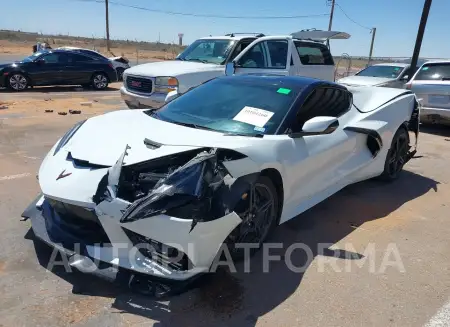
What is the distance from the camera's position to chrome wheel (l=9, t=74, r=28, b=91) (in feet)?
41.8

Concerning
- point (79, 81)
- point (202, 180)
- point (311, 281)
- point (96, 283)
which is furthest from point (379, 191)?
point (79, 81)

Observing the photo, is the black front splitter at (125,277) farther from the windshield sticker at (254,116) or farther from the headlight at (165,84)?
the headlight at (165,84)

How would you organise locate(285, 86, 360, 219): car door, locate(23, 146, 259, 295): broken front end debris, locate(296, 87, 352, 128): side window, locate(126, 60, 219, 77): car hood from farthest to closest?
locate(126, 60, 219, 77): car hood < locate(296, 87, 352, 128): side window < locate(285, 86, 360, 219): car door < locate(23, 146, 259, 295): broken front end debris

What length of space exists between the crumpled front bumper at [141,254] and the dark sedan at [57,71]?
39.1 ft

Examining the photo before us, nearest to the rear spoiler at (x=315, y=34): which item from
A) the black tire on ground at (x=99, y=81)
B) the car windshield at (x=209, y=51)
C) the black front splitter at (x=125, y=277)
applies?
the car windshield at (x=209, y=51)

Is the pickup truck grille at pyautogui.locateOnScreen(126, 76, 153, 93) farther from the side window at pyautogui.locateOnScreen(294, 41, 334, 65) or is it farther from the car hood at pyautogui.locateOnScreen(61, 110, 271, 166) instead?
the car hood at pyautogui.locateOnScreen(61, 110, 271, 166)

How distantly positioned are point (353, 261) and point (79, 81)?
13080mm

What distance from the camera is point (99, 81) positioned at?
48.4 feet

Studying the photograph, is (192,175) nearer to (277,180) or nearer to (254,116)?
(277,180)

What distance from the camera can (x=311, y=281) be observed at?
10.0 ft

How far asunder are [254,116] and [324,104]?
983 mm

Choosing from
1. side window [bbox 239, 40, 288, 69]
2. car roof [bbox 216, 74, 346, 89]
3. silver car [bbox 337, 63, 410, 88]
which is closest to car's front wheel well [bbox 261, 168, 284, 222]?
car roof [bbox 216, 74, 346, 89]

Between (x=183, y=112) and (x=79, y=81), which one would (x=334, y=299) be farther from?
(x=79, y=81)

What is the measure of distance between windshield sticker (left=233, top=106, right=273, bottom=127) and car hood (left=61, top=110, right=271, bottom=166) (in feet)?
1.16
